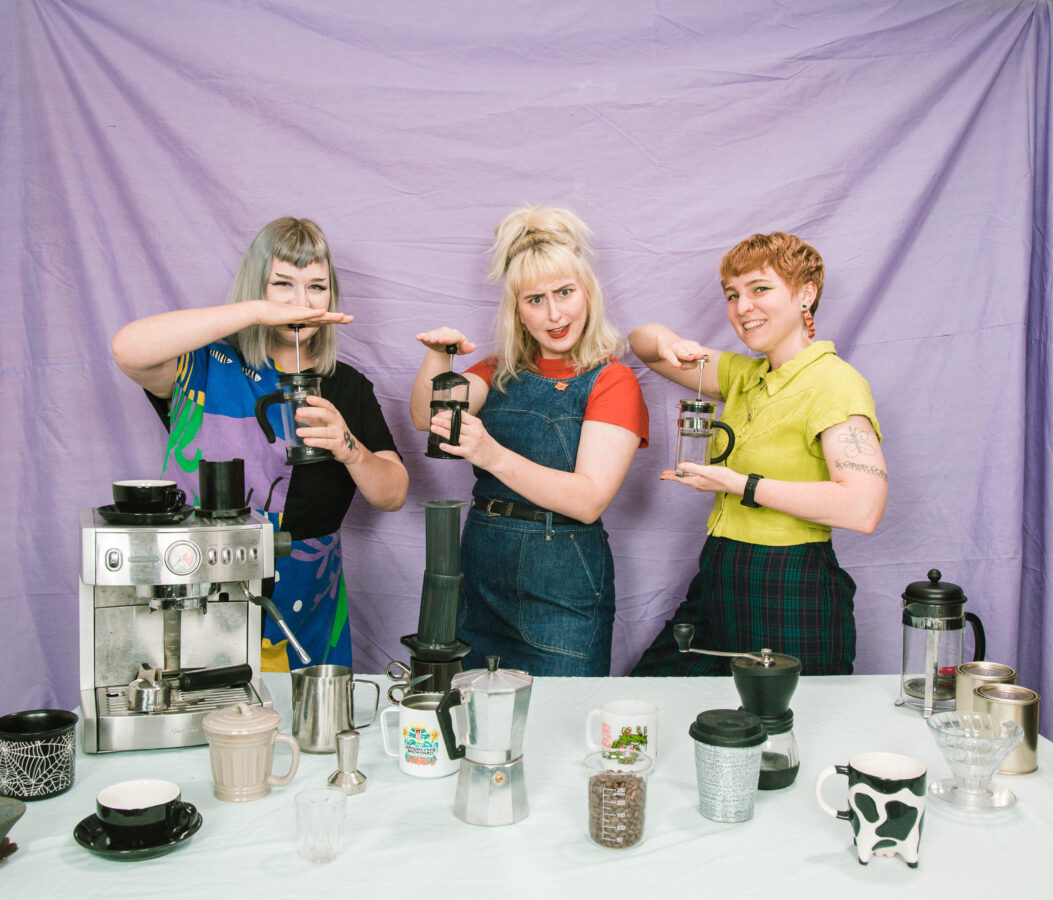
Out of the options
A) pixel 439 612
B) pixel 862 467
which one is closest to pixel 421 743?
pixel 439 612

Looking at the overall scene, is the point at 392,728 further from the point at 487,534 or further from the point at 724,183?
the point at 724,183

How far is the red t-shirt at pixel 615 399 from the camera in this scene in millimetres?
2266

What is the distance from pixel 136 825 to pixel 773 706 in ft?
2.91

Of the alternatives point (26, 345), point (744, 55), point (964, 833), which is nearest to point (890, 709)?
point (964, 833)

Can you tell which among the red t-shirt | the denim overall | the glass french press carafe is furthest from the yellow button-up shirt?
the glass french press carafe

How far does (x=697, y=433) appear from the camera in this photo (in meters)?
2.21

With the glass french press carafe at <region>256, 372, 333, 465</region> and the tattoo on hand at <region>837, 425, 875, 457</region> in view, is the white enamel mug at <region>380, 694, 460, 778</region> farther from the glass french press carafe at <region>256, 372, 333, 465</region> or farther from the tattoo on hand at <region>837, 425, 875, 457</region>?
the tattoo on hand at <region>837, 425, 875, 457</region>

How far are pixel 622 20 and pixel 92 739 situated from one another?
229 centimetres

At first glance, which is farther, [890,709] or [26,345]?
[26,345]

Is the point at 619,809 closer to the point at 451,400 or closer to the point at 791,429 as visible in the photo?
the point at 451,400

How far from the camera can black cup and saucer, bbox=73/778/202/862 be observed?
1.15 m

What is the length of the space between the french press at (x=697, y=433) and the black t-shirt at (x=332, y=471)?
0.79m

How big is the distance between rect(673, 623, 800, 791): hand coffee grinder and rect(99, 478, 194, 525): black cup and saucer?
0.91 meters

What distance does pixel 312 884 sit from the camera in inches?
43.7
